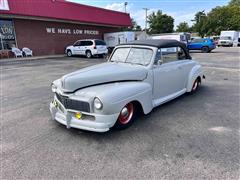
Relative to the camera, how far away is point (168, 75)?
4.46 meters

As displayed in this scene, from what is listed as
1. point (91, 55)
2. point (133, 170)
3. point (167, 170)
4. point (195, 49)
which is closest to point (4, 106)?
point (133, 170)

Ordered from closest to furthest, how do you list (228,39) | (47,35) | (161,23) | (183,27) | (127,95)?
(127,95) < (47,35) < (228,39) < (161,23) < (183,27)

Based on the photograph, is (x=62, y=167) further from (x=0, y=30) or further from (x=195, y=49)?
(x=195, y=49)

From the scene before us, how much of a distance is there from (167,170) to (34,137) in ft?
7.90

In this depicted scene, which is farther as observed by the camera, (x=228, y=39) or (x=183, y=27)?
(x=183, y=27)

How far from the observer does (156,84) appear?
4.12 meters

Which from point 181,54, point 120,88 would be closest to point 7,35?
point 181,54

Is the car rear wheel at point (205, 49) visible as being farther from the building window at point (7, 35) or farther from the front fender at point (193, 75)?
the building window at point (7, 35)

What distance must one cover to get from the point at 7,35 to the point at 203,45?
65.2 ft

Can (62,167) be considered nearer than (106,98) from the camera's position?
Yes

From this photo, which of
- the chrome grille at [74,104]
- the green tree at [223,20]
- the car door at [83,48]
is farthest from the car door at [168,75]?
the green tree at [223,20]

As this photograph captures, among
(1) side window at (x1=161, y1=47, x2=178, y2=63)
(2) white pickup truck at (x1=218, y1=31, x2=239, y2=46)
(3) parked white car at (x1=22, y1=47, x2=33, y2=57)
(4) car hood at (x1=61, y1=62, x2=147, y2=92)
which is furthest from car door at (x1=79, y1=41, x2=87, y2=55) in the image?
(2) white pickup truck at (x1=218, y1=31, x2=239, y2=46)

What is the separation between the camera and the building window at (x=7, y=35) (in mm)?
15960

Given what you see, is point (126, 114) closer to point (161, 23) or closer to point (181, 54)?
point (181, 54)
